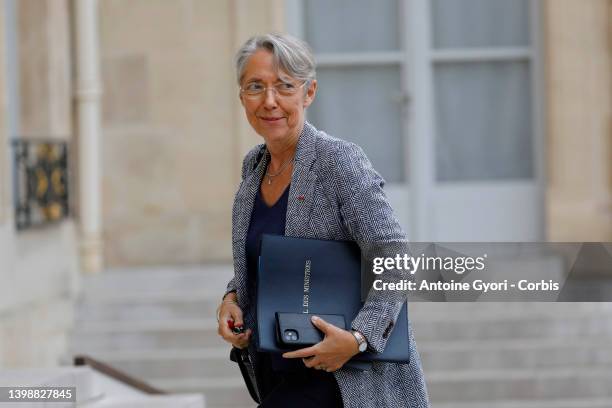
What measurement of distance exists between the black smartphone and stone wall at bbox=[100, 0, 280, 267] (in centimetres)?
598

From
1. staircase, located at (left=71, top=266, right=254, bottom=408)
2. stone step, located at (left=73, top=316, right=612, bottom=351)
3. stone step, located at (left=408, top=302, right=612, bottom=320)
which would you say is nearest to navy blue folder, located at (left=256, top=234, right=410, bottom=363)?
staircase, located at (left=71, top=266, right=254, bottom=408)

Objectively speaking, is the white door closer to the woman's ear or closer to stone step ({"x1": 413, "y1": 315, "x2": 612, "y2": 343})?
stone step ({"x1": 413, "y1": 315, "x2": 612, "y2": 343})

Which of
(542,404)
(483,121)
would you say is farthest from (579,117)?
(542,404)

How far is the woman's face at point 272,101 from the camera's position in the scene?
316 cm

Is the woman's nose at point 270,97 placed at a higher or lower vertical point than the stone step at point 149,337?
higher

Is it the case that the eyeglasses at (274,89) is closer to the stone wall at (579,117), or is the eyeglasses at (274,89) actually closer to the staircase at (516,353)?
the staircase at (516,353)

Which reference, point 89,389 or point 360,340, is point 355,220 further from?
point 89,389

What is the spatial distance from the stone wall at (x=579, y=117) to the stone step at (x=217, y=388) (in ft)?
8.26

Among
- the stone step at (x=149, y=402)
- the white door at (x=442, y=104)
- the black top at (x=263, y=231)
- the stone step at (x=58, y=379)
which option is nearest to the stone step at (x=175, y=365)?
the stone step at (x=149, y=402)

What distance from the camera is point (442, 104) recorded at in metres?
9.44

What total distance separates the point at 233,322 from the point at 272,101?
56cm

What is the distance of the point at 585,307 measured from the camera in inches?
340

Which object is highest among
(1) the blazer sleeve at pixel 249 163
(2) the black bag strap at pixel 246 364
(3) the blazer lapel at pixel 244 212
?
(1) the blazer sleeve at pixel 249 163

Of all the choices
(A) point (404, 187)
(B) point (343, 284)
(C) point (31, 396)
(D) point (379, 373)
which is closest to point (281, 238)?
(B) point (343, 284)
